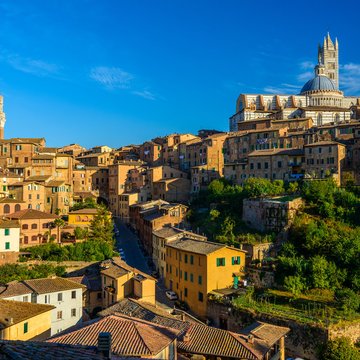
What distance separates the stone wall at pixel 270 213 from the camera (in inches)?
1587

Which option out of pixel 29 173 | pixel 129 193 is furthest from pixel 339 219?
pixel 29 173

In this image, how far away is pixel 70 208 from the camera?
56688 mm

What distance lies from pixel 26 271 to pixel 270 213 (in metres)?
22.7

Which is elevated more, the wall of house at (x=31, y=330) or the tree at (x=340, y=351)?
the wall of house at (x=31, y=330)

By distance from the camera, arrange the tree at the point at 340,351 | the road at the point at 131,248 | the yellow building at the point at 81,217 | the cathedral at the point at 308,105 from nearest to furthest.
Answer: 1. the tree at the point at 340,351
2. the road at the point at 131,248
3. the yellow building at the point at 81,217
4. the cathedral at the point at 308,105

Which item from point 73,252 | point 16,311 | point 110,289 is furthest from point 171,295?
point 16,311

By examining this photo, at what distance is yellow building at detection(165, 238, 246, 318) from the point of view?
3322 centimetres

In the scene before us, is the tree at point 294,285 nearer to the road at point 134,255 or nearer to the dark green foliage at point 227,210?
the dark green foliage at point 227,210

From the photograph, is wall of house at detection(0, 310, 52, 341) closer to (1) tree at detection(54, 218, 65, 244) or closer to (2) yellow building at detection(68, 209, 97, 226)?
(1) tree at detection(54, 218, 65, 244)

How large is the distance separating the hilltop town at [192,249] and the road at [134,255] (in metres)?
0.23

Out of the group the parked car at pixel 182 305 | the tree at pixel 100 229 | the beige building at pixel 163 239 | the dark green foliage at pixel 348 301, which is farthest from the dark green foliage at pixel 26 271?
the dark green foliage at pixel 348 301

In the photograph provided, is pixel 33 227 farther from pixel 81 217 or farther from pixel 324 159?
pixel 324 159

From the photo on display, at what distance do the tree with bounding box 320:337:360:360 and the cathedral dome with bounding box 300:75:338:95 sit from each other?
2596 inches

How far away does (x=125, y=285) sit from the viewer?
3319 cm
